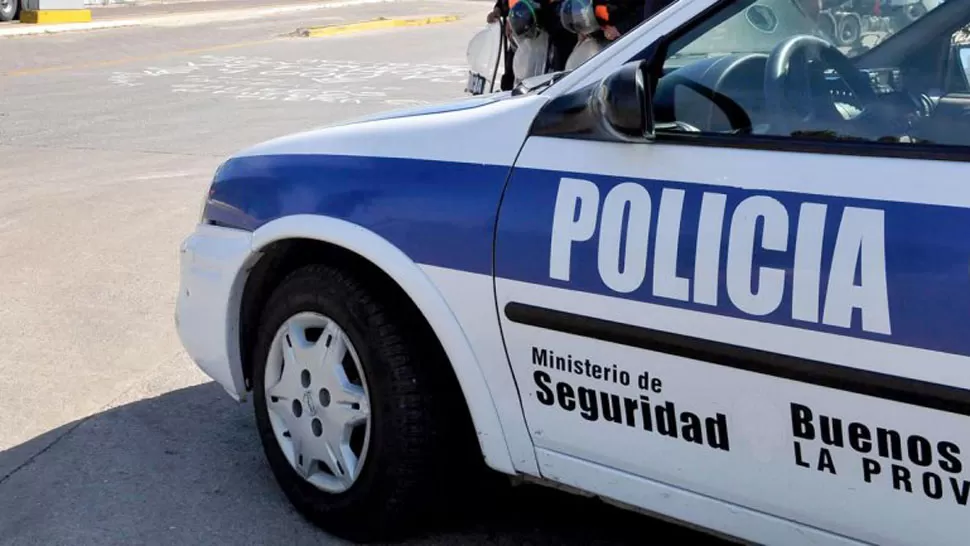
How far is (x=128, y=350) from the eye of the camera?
5402mm

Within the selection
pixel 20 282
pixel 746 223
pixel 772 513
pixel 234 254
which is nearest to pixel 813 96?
pixel 746 223

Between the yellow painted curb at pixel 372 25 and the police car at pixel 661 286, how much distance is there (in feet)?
74.8

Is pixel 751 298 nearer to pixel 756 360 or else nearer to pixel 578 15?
pixel 756 360

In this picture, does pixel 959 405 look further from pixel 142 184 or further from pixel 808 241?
pixel 142 184

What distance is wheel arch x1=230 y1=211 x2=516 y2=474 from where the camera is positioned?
317 cm

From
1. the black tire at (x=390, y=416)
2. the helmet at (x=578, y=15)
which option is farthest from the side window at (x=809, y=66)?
the helmet at (x=578, y=15)

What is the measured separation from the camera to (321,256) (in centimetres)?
360

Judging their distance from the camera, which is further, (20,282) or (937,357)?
(20,282)

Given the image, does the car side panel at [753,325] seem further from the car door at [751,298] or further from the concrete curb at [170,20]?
the concrete curb at [170,20]

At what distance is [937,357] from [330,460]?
178cm

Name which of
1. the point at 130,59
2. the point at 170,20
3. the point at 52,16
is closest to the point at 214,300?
the point at 130,59

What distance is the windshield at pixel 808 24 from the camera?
2883 mm

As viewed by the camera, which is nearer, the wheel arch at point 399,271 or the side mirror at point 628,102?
the side mirror at point 628,102

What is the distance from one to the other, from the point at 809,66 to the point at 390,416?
4.45 feet
